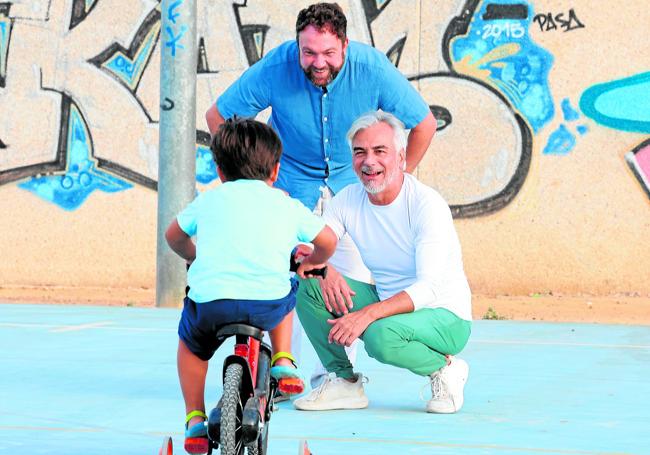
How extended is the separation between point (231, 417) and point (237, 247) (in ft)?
1.96

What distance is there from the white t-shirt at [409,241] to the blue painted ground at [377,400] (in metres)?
0.55

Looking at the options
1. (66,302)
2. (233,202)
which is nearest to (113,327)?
(66,302)

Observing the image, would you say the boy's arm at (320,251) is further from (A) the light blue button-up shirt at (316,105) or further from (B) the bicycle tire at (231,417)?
(A) the light blue button-up shirt at (316,105)

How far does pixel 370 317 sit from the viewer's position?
5.62 metres

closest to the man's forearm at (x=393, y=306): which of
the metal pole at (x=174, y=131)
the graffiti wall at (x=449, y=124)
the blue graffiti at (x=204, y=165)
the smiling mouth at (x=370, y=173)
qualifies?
the smiling mouth at (x=370, y=173)

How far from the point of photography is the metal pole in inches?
446

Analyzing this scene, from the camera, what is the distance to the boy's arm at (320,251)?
4453 mm

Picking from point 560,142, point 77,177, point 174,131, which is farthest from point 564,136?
point 77,177

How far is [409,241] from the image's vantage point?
5934 millimetres

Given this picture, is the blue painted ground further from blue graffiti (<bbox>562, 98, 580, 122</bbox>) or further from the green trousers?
blue graffiti (<bbox>562, 98, 580, 122</bbox>)

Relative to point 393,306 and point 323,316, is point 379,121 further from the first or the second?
point 323,316

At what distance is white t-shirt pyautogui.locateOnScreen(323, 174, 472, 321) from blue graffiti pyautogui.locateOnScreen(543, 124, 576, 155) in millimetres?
6858

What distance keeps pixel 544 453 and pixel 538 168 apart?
804cm

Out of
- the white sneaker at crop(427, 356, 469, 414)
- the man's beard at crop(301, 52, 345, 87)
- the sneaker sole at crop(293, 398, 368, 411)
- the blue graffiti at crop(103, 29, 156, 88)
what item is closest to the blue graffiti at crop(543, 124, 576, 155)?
the blue graffiti at crop(103, 29, 156, 88)
